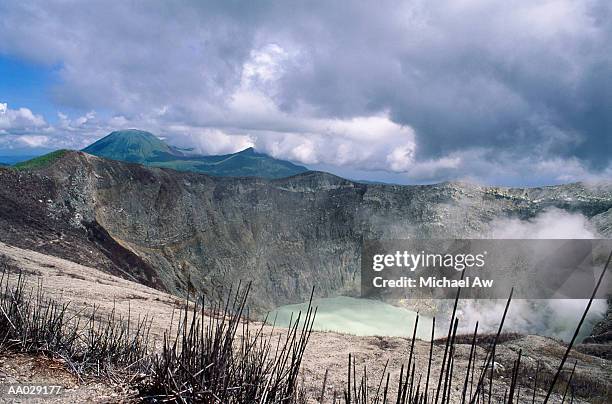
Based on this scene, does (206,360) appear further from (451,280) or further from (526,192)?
(526,192)

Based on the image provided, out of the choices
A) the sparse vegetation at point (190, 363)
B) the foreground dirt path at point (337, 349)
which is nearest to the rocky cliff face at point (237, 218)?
the foreground dirt path at point (337, 349)

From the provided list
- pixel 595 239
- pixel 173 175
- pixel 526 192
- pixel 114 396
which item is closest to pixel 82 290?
pixel 114 396

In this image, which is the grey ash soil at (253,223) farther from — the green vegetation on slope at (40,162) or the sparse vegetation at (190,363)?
the sparse vegetation at (190,363)

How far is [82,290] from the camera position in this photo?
16.1m

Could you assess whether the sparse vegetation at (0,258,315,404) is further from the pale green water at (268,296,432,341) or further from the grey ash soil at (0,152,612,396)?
the pale green water at (268,296,432,341)

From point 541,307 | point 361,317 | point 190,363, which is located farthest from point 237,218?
point 190,363

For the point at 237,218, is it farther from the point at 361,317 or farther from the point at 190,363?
the point at 190,363

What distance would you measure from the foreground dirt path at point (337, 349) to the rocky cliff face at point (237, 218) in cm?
807

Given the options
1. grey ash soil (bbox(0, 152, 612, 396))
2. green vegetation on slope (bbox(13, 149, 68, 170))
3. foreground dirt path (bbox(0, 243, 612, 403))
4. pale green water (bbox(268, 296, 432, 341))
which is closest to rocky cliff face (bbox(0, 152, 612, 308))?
grey ash soil (bbox(0, 152, 612, 396))

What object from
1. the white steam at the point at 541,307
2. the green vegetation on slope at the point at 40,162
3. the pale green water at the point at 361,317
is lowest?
the pale green water at the point at 361,317

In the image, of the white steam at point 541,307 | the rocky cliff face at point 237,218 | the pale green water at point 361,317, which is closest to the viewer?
the rocky cliff face at point 237,218

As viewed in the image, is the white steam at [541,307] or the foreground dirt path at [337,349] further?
the white steam at [541,307]

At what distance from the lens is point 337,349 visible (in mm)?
14688

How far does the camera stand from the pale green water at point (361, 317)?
44781 mm
